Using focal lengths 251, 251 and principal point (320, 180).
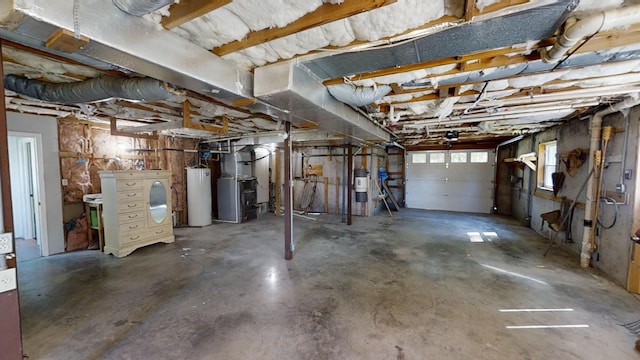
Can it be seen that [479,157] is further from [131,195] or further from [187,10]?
[131,195]

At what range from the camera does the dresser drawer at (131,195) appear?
12.8 ft

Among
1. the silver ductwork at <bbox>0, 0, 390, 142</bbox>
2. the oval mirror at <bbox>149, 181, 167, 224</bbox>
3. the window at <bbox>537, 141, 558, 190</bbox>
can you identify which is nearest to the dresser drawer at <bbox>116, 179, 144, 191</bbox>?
the oval mirror at <bbox>149, 181, 167, 224</bbox>

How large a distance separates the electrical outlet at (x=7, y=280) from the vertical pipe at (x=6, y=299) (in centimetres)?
2

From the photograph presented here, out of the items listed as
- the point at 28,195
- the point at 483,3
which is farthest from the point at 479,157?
the point at 28,195

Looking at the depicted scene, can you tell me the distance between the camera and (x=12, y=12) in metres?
0.98

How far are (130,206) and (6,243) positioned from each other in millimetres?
3122

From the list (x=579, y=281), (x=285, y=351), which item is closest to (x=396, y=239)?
(x=579, y=281)

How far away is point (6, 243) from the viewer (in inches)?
49.4

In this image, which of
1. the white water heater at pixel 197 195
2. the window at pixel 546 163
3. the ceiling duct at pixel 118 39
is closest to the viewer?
the ceiling duct at pixel 118 39

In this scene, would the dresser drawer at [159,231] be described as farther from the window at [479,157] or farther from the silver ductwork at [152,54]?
the window at [479,157]

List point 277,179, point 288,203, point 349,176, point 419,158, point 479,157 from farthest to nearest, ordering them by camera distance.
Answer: point 419,158 → point 479,157 → point 277,179 → point 349,176 → point 288,203

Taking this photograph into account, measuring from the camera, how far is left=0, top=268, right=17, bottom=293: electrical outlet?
1.24m

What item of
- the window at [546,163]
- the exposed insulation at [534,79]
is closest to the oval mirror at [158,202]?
the exposed insulation at [534,79]

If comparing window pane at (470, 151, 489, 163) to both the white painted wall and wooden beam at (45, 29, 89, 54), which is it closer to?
wooden beam at (45, 29, 89, 54)
